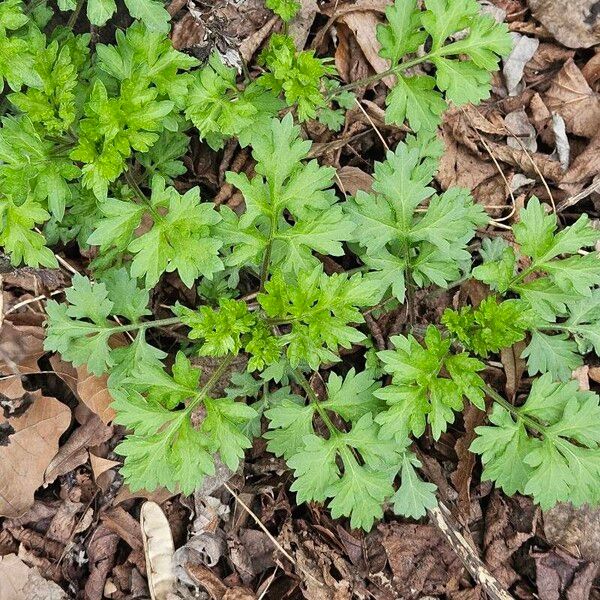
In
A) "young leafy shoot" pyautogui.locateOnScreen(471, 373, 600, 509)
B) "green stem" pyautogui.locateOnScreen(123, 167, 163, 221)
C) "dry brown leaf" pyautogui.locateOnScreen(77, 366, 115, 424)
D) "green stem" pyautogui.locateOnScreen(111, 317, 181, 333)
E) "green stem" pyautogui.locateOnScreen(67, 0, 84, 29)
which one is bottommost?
"dry brown leaf" pyautogui.locateOnScreen(77, 366, 115, 424)

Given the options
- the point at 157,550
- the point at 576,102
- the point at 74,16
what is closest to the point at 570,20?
the point at 576,102

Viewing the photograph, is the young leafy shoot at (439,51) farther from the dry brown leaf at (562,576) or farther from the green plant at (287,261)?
the dry brown leaf at (562,576)

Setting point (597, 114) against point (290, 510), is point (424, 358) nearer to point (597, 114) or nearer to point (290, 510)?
point (290, 510)

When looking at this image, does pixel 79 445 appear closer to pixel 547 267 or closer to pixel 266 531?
pixel 266 531

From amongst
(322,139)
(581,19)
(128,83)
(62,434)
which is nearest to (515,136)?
(581,19)

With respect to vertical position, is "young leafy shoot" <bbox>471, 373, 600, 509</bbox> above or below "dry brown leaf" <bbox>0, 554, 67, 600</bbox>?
above

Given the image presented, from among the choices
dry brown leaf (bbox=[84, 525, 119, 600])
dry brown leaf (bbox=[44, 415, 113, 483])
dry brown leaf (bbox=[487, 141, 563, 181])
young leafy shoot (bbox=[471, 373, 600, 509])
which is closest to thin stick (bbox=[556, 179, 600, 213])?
dry brown leaf (bbox=[487, 141, 563, 181])

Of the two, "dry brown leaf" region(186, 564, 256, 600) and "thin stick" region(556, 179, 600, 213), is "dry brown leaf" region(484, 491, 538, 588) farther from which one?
"thin stick" region(556, 179, 600, 213)
